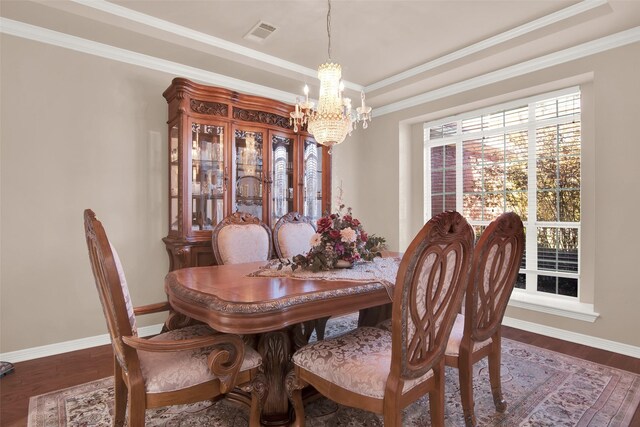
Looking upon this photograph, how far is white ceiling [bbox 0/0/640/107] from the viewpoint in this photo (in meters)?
2.63

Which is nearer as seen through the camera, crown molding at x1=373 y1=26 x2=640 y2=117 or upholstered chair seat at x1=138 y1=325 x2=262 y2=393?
upholstered chair seat at x1=138 y1=325 x2=262 y2=393

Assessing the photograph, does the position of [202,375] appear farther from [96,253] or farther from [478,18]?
[478,18]

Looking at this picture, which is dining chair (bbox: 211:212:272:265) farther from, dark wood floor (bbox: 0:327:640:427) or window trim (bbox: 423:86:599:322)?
window trim (bbox: 423:86:599:322)

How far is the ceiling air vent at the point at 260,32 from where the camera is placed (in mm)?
2922

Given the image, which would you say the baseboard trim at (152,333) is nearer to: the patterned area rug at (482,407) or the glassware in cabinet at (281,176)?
the patterned area rug at (482,407)

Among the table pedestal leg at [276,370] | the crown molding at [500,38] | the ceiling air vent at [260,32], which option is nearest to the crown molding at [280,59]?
the crown molding at [500,38]

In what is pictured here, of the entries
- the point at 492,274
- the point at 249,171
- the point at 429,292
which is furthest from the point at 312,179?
the point at 429,292

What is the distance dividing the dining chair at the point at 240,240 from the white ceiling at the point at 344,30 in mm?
1580

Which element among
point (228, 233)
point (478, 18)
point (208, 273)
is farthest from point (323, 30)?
point (208, 273)

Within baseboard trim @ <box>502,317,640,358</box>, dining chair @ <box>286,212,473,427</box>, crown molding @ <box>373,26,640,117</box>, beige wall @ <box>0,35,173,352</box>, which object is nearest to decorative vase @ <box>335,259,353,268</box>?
dining chair @ <box>286,212,473,427</box>

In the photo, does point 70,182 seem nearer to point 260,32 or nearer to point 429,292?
point 260,32

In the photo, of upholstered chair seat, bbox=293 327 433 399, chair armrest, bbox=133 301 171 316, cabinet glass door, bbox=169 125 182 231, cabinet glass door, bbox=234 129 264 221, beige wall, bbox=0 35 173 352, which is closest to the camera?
upholstered chair seat, bbox=293 327 433 399

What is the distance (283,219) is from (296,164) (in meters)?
0.91

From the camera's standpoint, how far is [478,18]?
287 centimetres
